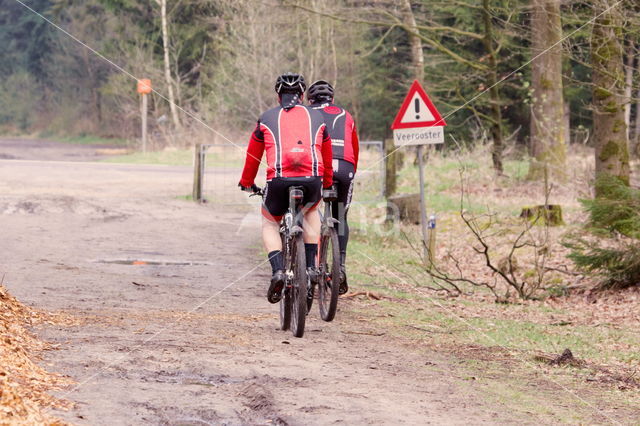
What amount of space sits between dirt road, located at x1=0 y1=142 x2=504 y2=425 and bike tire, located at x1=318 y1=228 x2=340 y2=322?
0.53 ft

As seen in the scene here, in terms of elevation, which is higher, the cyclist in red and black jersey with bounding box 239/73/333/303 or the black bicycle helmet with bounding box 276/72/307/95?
the black bicycle helmet with bounding box 276/72/307/95

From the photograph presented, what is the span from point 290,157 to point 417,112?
747cm

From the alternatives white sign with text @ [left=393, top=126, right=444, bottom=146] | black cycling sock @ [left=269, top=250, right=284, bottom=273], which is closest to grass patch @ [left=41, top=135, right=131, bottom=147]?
white sign with text @ [left=393, top=126, right=444, bottom=146]

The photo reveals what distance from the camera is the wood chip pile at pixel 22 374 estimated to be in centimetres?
487

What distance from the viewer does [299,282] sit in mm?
8148

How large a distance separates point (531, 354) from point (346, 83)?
4043cm

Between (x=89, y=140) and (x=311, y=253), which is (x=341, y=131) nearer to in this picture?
(x=311, y=253)

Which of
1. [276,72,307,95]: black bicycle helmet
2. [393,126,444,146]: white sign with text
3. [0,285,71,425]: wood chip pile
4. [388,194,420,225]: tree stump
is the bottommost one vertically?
[0,285,71,425]: wood chip pile

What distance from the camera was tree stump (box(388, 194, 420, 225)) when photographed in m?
19.3

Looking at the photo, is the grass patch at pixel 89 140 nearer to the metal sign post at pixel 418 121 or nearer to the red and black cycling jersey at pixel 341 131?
the metal sign post at pixel 418 121

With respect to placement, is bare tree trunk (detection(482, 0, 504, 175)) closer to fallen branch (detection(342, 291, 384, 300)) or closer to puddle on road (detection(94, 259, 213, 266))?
puddle on road (detection(94, 259, 213, 266))

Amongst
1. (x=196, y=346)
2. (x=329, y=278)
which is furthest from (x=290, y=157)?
(x=196, y=346)

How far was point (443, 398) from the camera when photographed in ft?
20.8

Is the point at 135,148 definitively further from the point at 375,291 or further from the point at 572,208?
the point at 375,291
